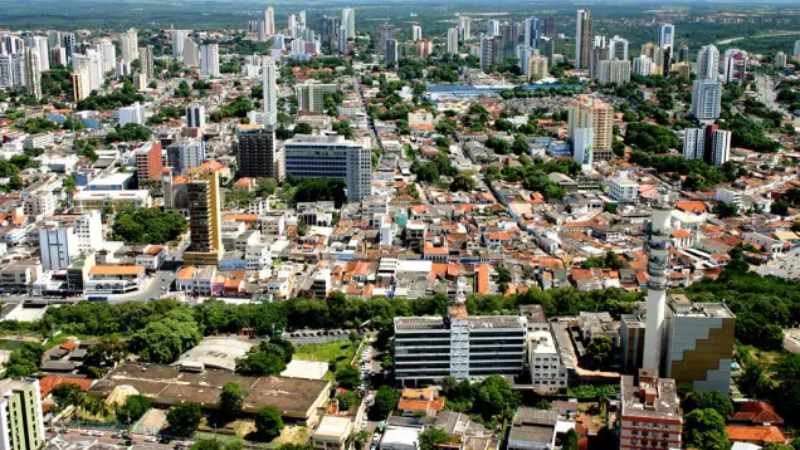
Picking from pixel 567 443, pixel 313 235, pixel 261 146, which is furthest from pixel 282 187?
pixel 567 443

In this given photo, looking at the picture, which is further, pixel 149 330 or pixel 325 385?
pixel 149 330

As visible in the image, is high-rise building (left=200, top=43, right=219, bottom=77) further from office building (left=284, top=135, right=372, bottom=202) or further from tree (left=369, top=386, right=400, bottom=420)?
tree (left=369, top=386, right=400, bottom=420)

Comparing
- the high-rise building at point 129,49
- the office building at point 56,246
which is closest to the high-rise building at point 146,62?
the high-rise building at point 129,49

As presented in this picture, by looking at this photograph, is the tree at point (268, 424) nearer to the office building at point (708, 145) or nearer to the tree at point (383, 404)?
the tree at point (383, 404)

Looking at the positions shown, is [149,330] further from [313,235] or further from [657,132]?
[657,132]

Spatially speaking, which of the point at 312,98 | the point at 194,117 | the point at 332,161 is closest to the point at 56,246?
the point at 332,161

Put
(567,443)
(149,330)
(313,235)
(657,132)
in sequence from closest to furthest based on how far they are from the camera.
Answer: (567,443) < (149,330) < (313,235) < (657,132)

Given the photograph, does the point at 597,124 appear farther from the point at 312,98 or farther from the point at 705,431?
the point at 705,431
